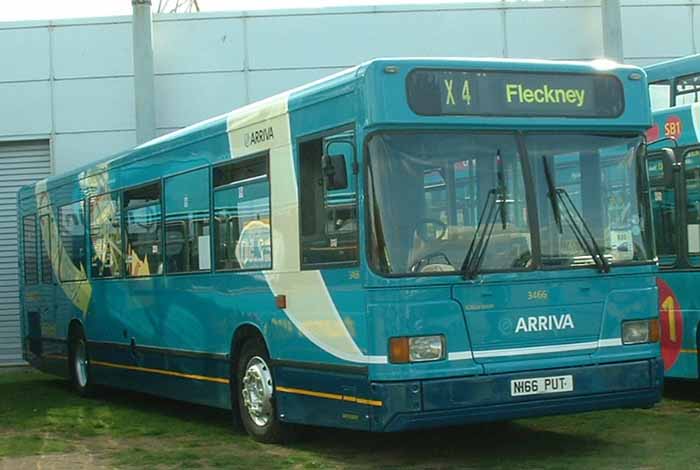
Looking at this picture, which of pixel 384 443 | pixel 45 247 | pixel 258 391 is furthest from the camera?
pixel 45 247

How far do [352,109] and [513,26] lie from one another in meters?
14.0

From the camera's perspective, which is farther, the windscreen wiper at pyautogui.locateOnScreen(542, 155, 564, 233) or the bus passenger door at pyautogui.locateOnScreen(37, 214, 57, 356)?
the bus passenger door at pyautogui.locateOnScreen(37, 214, 57, 356)

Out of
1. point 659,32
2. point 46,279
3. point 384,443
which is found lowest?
point 384,443

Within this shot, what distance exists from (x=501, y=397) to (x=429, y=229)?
131 cm

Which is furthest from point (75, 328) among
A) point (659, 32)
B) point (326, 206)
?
point (659, 32)

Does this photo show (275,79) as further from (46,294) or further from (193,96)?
(46,294)

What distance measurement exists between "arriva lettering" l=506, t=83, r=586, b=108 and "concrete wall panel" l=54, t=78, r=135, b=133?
46.0ft

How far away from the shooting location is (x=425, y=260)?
8789 millimetres

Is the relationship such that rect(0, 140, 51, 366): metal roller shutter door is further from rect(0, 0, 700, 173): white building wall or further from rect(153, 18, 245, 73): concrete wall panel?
rect(153, 18, 245, 73): concrete wall panel

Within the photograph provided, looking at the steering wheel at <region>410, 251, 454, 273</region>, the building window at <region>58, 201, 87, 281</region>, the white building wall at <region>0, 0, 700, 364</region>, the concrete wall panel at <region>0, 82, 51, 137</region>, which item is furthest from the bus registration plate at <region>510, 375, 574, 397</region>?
the concrete wall panel at <region>0, 82, 51, 137</region>

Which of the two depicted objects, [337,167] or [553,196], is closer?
[337,167]

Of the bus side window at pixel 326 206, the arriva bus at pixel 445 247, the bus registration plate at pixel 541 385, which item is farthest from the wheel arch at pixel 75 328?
the bus registration plate at pixel 541 385

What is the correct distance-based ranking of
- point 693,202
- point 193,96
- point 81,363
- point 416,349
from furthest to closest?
point 193,96, point 81,363, point 693,202, point 416,349

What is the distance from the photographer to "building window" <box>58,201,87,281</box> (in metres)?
16.1
